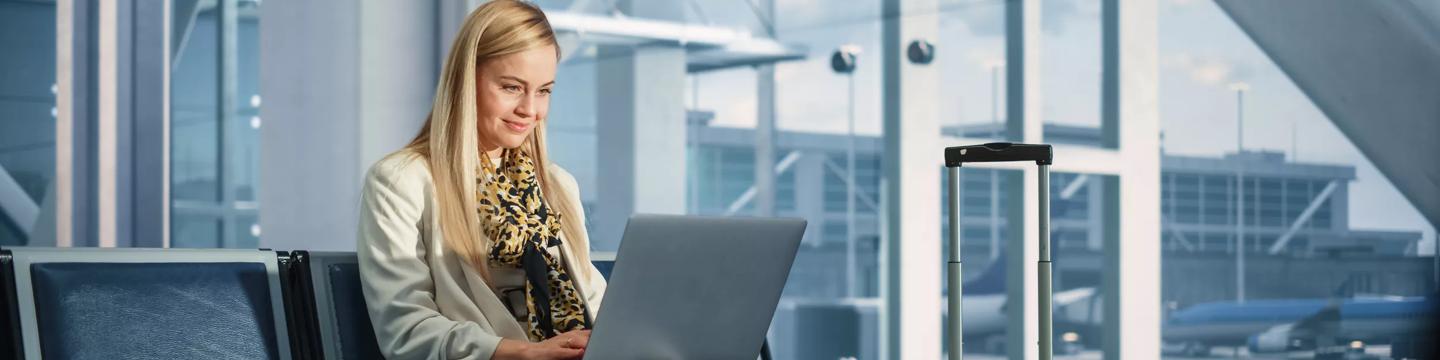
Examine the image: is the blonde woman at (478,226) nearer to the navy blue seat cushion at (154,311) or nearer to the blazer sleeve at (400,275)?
the blazer sleeve at (400,275)

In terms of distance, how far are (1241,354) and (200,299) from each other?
3.62 meters

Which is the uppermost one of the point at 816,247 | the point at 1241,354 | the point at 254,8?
the point at 254,8

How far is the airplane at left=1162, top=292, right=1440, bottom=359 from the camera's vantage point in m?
3.83

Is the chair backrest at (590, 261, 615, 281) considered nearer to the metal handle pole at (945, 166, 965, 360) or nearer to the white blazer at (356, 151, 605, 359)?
the white blazer at (356, 151, 605, 359)

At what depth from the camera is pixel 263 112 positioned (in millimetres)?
2918

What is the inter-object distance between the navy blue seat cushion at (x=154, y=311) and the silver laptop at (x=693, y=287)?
1.65 feet

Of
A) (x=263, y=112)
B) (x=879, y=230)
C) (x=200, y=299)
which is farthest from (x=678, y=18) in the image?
(x=200, y=299)

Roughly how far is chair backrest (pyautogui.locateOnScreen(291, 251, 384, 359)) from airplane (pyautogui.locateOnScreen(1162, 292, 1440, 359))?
3357mm

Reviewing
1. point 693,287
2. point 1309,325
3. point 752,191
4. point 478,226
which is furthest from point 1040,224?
point 1309,325

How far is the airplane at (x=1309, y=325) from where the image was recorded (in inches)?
151

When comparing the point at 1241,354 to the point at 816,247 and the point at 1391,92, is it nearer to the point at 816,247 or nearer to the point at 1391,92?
the point at 1391,92

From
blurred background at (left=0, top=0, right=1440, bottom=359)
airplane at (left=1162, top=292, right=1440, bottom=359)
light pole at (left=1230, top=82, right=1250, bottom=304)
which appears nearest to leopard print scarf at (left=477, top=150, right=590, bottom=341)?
blurred background at (left=0, top=0, right=1440, bottom=359)

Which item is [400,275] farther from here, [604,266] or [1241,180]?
[1241,180]

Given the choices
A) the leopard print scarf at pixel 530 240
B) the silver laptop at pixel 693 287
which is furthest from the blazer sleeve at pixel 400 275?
the silver laptop at pixel 693 287
